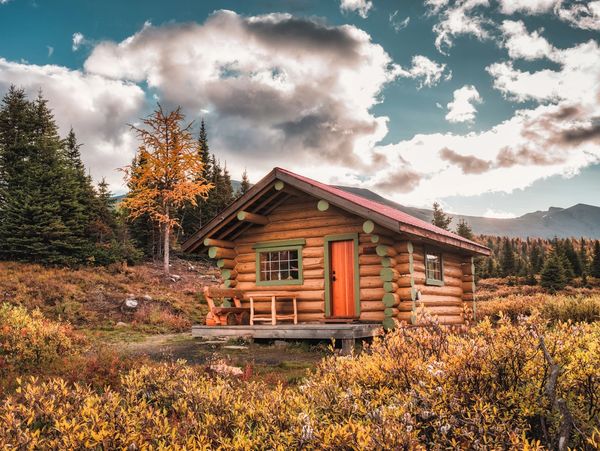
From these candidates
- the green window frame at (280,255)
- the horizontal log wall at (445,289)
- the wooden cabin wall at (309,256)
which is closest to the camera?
the wooden cabin wall at (309,256)

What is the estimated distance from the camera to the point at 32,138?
33.8 m

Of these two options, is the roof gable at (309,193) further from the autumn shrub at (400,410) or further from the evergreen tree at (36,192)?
the evergreen tree at (36,192)

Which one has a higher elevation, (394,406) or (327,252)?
(327,252)

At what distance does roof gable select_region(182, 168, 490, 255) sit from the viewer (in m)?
12.3

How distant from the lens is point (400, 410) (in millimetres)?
3287

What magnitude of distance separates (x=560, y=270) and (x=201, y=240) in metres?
29.9

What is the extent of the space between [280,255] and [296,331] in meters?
3.13

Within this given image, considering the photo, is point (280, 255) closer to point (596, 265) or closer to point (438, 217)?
point (438, 217)

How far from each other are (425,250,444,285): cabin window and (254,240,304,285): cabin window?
161 inches

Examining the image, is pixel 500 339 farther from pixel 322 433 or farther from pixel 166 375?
pixel 166 375

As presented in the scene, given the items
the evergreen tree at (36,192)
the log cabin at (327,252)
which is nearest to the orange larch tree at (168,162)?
the evergreen tree at (36,192)

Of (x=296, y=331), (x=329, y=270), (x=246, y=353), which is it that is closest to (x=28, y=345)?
(x=246, y=353)

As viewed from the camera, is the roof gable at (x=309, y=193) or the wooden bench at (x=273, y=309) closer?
the roof gable at (x=309, y=193)

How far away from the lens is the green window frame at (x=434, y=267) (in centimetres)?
1536
